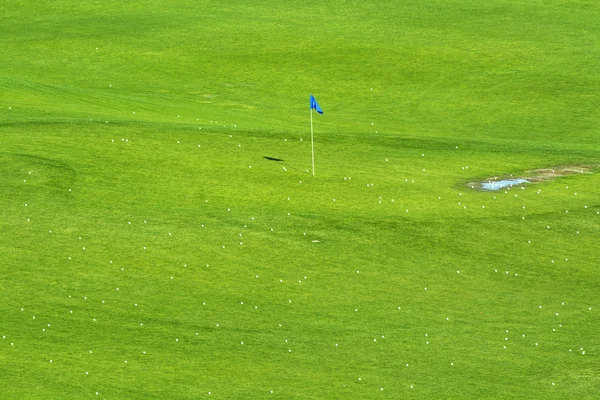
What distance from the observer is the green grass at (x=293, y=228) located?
878 inches

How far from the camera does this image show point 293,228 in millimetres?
29109

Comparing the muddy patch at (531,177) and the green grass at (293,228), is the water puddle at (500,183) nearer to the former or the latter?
the muddy patch at (531,177)

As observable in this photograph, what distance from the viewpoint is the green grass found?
2230 centimetres

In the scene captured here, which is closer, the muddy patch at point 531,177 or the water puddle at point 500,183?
the water puddle at point 500,183

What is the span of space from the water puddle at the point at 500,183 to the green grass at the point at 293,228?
1.89 feet

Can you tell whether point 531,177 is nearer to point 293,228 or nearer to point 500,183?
point 500,183

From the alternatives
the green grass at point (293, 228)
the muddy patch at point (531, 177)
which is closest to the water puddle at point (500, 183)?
the muddy patch at point (531, 177)

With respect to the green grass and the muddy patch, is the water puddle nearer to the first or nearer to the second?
the muddy patch

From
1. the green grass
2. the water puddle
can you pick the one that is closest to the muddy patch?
the water puddle

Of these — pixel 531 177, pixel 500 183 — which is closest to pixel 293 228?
pixel 500 183

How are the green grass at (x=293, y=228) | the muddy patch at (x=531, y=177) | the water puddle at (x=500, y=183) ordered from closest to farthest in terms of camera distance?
the green grass at (x=293, y=228)
the water puddle at (x=500, y=183)
the muddy patch at (x=531, y=177)

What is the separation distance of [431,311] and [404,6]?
37.8 metres

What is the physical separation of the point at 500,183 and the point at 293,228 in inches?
308

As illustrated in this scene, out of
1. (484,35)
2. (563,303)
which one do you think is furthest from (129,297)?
(484,35)
